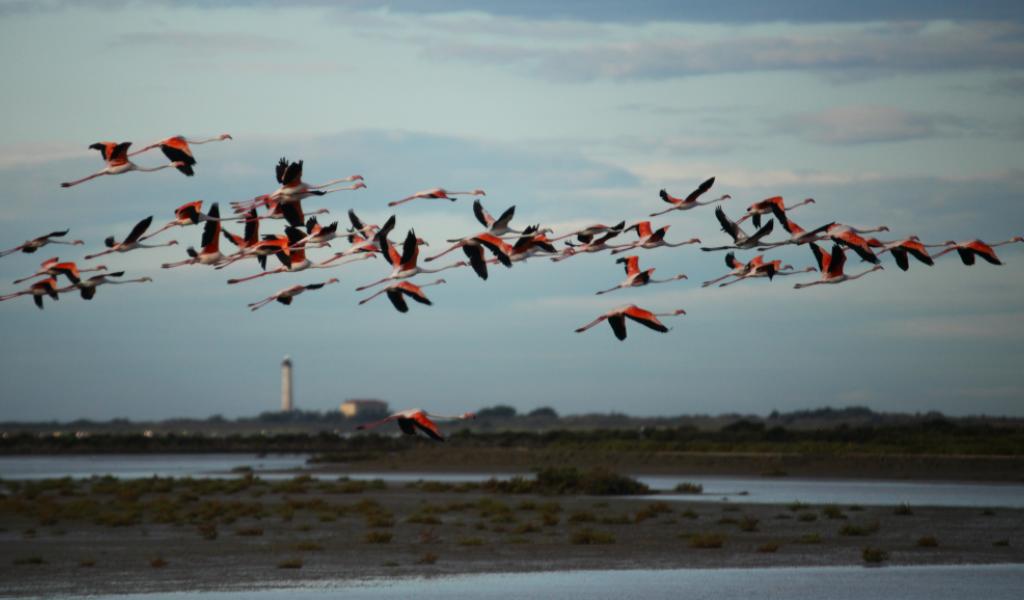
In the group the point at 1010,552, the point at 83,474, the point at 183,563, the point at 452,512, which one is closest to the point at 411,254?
the point at 183,563

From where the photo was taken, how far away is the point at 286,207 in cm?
1928

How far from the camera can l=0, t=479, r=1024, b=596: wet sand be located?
3509 centimetres

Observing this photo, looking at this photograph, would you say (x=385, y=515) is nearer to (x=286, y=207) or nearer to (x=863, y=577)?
(x=863, y=577)

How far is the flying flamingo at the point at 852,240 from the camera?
19.6 m

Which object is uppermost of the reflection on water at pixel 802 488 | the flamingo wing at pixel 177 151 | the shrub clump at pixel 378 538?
the flamingo wing at pixel 177 151

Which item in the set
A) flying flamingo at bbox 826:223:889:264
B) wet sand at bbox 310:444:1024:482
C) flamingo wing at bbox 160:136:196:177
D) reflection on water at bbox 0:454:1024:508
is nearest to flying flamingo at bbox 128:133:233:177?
flamingo wing at bbox 160:136:196:177

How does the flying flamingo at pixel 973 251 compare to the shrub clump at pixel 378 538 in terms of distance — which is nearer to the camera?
the flying flamingo at pixel 973 251

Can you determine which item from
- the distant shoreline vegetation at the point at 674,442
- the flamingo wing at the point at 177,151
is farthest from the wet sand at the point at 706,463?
the flamingo wing at the point at 177,151

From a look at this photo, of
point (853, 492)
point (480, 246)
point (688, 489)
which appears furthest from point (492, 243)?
point (853, 492)

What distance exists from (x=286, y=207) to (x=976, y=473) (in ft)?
183

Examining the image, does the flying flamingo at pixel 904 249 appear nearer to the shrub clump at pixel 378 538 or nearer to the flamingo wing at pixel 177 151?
the flamingo wing at pixel 177 151

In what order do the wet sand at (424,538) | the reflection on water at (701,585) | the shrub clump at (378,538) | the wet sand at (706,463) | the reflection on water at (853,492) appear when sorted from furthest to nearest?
the wet sand at (706,463), the reflection on water at (853,492), the shrub clump at (378,538), the wet sand at (424,538), the reflection on water at (701,585)

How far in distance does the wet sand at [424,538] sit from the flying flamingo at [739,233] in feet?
55.5

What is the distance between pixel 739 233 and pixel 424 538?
23621 mm
